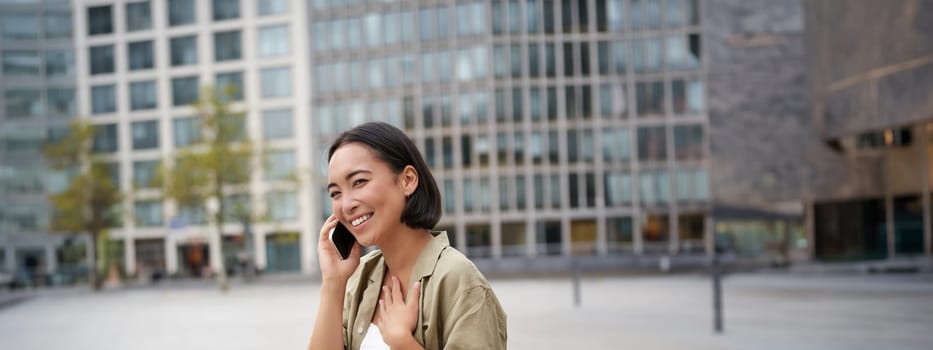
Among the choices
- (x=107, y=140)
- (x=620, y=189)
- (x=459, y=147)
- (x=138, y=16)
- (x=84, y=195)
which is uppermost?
(x=138, y=16)

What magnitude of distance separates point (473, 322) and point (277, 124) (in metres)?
65.9

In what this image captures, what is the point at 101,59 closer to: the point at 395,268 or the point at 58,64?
the point at 58,64

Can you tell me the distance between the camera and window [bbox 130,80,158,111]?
69.6m

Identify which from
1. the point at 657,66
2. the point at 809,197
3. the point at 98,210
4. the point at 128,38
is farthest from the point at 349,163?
the point at 128,38

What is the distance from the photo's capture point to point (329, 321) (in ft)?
10.2

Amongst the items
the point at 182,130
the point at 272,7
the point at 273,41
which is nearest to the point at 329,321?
the point at 273,41

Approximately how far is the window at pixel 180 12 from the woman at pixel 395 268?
7002 centimetres

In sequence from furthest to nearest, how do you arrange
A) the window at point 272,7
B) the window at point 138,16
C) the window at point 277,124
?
the window at point 138,16 → the window at point 272,7 → the window at point 277,124

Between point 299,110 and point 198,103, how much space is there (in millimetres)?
22574

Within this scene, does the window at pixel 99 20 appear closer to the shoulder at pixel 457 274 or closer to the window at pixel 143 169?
the window at pixel 143 169

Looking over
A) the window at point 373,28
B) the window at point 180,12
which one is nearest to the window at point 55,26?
the window at point 180,12

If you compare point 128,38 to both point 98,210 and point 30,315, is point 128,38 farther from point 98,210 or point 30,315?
point 30,315

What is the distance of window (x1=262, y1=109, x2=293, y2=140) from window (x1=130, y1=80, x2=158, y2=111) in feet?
29.1

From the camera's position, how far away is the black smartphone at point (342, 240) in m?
3.20
